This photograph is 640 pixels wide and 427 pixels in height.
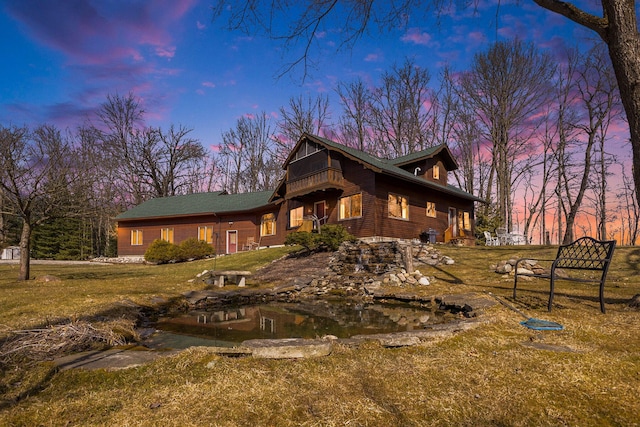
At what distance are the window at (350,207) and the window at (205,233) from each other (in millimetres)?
13674

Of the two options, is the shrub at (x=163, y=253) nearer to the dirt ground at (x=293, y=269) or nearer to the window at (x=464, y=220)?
the dirt ground at (x=293, y=269)

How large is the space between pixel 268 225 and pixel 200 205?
7.34 m

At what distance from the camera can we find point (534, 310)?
6.23m

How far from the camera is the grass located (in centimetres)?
249

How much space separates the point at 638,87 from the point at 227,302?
10162 mm

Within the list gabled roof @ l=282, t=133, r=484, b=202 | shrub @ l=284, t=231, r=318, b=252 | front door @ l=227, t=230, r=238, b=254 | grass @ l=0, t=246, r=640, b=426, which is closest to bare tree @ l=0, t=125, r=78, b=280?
shrub @ l=284, t=231, r=318, b=252

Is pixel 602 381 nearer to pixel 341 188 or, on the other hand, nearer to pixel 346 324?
pixel 346 324

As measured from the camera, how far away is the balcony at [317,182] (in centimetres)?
1977

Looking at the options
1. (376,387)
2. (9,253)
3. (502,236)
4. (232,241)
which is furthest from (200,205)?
(376,387)

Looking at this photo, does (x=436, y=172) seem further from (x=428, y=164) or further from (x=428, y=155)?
(x=428, y=155)

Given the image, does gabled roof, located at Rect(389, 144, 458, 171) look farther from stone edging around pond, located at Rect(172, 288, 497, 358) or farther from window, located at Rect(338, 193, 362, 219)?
stone edging around pond, located at Rect(172, 288, 497, 358)

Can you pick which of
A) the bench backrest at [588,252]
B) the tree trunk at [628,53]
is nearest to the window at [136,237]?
the bench backrest at [588,252]

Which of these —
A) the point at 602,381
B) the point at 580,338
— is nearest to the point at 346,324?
the point at 580,338

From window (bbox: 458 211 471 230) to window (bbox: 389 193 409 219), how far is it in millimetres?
6559
